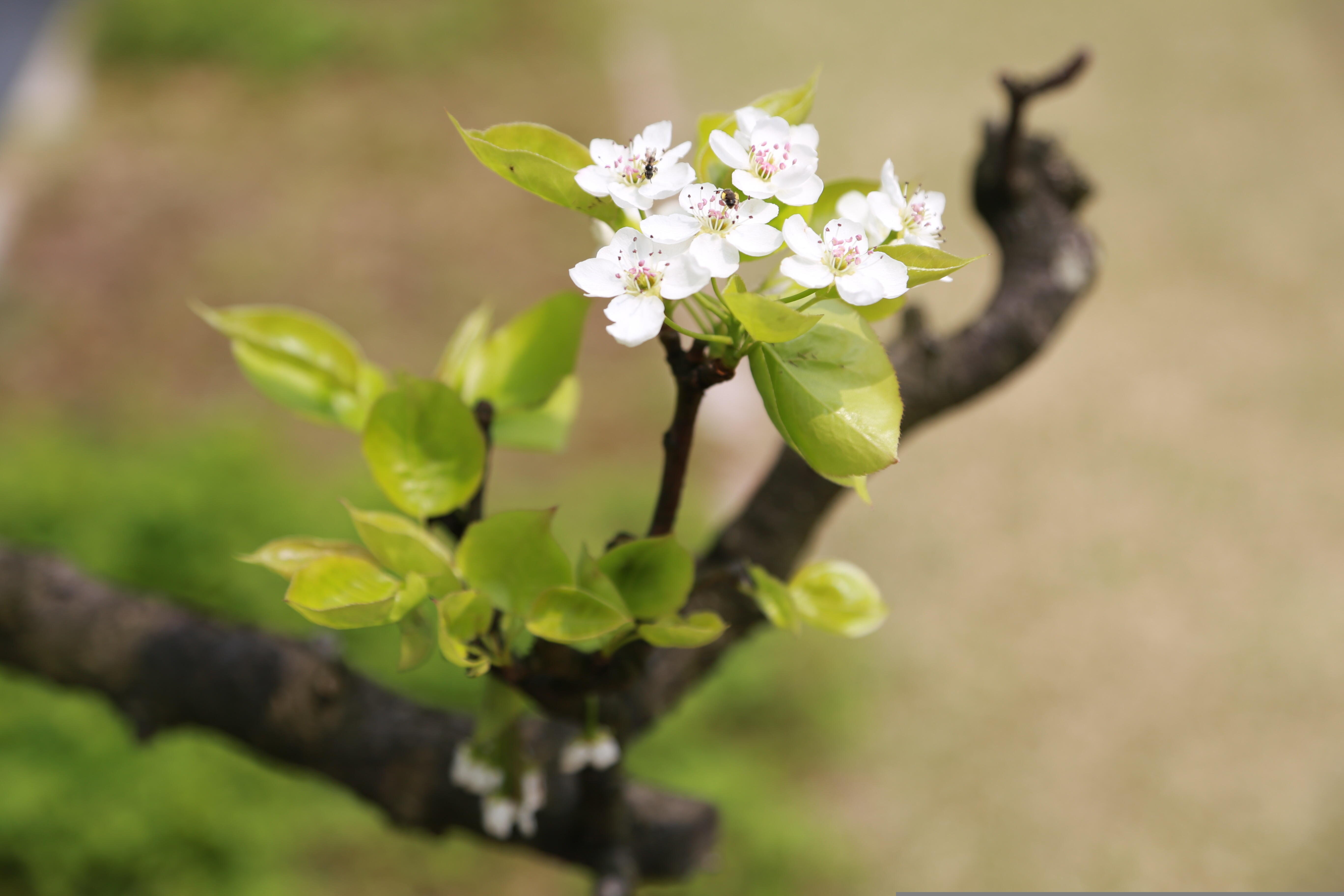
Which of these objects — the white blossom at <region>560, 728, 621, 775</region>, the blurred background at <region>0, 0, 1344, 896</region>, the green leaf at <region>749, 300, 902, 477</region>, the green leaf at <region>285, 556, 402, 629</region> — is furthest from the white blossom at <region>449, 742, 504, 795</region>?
the blurred background at <region>0, 0, 1344, 896</region>

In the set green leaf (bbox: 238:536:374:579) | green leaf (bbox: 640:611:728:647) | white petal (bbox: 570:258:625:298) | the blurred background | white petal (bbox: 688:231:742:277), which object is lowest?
the blurred background

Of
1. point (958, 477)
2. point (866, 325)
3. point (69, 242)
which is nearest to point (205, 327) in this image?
point (69, 242)

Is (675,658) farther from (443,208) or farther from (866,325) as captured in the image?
(443,208)

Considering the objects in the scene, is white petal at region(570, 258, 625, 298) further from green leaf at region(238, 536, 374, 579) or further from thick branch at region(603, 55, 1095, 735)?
thick branch at region(603, 55, 1095, 735)

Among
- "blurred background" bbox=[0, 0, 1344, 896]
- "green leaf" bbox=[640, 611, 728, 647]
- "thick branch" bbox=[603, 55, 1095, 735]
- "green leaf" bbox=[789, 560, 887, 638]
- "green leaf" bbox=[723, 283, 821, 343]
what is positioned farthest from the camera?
"blurred background" bbox=[0, 0, 1344, 896]

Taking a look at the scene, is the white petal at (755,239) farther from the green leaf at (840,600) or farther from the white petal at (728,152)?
the green leaf at (840,600)

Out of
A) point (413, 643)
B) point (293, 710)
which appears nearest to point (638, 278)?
point (413, 643)
